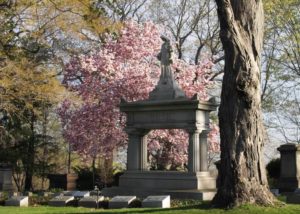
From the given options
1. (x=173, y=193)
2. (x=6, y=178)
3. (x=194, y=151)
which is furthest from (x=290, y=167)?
(x=6, y=178)

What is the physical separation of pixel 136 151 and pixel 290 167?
6.28 metres

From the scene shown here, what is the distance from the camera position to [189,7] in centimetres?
3559

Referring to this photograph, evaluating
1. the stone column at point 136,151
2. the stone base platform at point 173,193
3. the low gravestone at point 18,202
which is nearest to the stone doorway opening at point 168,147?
the stone column at point 136,151

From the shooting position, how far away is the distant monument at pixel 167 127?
17.0 m

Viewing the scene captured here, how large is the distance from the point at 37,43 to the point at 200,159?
32.4ft

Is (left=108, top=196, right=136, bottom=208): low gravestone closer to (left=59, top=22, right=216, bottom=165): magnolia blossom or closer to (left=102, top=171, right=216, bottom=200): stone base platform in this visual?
(left=102, top=171, right=216, bottom=200): stone base platform

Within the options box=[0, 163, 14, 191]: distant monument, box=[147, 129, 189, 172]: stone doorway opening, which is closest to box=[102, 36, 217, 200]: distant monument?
box=[147, 129, 189, 172]: stone doorway opening

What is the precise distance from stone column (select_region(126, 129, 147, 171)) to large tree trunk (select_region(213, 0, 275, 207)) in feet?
25.3

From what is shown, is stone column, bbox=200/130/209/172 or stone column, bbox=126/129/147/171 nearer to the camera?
stone column, bbox=200/130/209/172

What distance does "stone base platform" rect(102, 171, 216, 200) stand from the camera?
635 inches

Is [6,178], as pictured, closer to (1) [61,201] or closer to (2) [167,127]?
(2) [167,127]

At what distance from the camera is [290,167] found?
68.5 ft

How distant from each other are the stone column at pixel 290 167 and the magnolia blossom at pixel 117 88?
4.54 metres

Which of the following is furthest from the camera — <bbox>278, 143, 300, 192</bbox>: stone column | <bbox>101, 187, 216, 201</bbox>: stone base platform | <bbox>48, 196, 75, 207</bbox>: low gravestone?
<bbox>278, 143, 300, 192</bbox>: stone column
